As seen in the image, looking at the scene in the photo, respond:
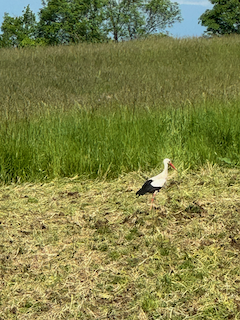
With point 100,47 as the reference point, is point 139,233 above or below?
below

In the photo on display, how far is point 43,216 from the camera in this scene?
4.20 m

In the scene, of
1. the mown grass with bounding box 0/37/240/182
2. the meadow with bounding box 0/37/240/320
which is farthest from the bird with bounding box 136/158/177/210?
the mown grass with bounding box 0/37/240/182

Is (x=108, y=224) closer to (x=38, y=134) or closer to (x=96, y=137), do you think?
(x=96, y=137)

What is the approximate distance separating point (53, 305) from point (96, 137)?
2.92 m

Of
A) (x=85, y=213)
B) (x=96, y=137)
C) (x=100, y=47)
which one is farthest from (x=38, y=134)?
(x=100, y=47)

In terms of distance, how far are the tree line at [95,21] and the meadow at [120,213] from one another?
2234cm

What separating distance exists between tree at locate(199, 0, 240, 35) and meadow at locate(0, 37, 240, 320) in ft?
93.7

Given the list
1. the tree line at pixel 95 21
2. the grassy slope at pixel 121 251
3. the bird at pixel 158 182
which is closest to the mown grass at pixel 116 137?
the grassy slope at pixel 121 251

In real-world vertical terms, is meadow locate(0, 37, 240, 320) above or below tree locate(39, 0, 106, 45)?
below

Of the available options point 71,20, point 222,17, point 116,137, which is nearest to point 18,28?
point 71,20

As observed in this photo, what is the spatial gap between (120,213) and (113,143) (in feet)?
4.77

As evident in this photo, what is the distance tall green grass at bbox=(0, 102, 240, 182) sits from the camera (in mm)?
5211

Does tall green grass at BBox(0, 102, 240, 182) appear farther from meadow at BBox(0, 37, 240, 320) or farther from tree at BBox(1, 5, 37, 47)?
tree at BBox(1, 5, 37, 47)

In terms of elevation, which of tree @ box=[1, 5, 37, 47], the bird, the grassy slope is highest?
tree @ box=[1, 5, 37, 47]
